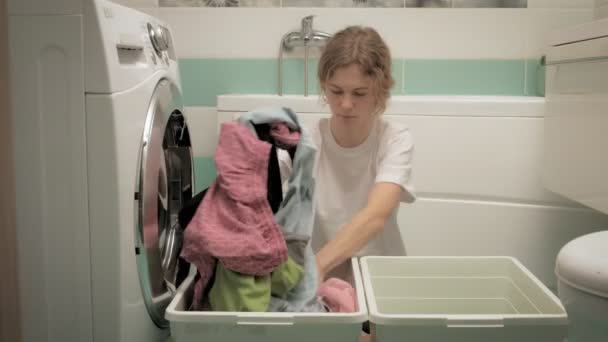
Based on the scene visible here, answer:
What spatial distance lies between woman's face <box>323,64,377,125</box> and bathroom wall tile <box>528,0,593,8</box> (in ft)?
2.92

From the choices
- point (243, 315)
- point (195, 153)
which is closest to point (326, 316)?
point (243, 315)

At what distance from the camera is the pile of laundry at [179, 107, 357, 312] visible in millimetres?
922

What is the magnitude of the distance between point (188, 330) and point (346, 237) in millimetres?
404

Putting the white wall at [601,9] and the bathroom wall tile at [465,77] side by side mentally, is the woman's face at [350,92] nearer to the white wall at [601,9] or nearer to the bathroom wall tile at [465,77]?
the bathroom wall tile at [465,77]

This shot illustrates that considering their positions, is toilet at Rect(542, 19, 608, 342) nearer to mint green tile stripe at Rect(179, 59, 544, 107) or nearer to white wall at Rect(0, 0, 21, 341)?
mint green tile stripe at Rect(179, 59, 544, 107)

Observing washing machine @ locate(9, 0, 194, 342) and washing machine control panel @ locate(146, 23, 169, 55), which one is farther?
washing machine control panel @ locate(146, 23, 169, 55)

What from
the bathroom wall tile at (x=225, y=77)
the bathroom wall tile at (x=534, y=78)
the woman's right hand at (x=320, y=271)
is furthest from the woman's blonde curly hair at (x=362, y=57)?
the bathroom wall tile at (x=534, y=78)

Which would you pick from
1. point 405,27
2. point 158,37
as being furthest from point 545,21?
point 158,37

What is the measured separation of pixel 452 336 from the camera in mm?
885

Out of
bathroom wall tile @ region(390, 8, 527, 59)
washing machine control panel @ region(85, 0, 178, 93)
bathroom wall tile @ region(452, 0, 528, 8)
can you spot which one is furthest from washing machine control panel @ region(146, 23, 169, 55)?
bathroom wall tile @ region(452, 0, 528, 8)

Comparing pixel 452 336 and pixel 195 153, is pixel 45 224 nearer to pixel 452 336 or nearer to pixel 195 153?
pixel 452 336

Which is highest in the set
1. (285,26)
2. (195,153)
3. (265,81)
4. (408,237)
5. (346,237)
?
(285,26)

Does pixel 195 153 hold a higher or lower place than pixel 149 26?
lower

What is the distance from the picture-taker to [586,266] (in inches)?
37.8
